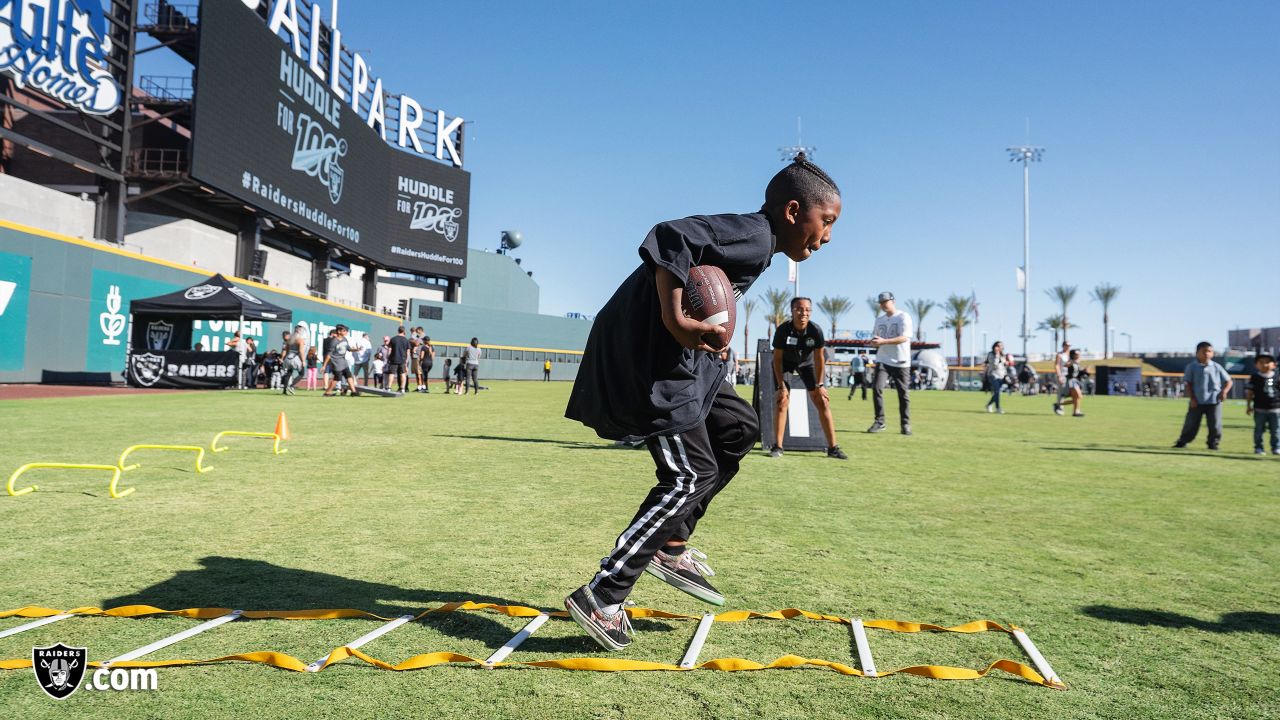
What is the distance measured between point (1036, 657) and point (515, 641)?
179cm

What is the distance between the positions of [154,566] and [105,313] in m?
23.3

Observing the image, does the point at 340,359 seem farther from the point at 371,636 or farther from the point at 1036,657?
the point at 1036,657

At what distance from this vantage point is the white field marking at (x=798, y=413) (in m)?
9.47

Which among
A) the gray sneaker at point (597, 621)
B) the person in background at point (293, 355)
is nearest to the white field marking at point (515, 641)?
the gray sneaker at point (597, 621)

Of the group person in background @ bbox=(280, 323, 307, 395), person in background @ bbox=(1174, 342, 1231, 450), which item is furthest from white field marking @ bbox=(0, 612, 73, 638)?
person in background @ bbox=(280, 323, 307, 395)

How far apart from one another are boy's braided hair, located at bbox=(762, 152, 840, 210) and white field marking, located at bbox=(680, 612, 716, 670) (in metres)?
1.63

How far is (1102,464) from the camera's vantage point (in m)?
8.95

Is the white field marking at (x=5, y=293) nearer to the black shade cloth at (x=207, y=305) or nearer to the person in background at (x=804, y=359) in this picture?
the black shade cloth at (x=207, y=305)

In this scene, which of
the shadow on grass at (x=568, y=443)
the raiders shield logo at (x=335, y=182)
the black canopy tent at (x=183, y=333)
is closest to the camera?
the shadow on grass at (x=568, y=443)

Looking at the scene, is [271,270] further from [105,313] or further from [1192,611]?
[1192,611]

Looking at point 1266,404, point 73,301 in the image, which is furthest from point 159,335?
point 1266,404

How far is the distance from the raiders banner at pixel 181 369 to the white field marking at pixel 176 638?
22.2 metres

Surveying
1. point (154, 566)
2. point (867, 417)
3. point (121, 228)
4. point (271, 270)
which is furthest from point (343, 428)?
point (271, 270)

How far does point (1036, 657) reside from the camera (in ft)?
8.27
